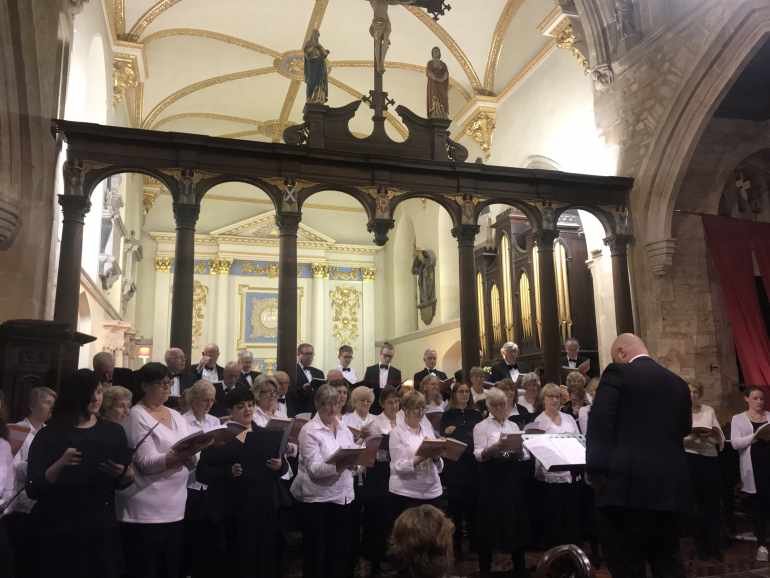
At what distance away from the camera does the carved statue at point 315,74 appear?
29.6 feet

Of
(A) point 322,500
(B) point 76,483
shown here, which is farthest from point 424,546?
(A) point 322,500

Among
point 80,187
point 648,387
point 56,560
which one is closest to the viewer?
point 56,560

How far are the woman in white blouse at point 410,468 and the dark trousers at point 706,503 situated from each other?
2.24 metres

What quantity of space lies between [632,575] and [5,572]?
294cm

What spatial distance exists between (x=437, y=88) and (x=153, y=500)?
24.7 feet

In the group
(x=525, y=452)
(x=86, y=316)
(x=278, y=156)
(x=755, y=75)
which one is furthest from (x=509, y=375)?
(x=86, y=316)

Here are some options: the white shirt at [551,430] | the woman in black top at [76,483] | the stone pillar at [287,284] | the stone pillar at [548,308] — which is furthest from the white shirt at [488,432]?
the stone pillar at [548,308]

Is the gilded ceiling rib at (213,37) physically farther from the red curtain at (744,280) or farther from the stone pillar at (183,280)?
the red curtain at (744,280)

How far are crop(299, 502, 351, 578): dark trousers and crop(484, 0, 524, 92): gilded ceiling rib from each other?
11.1 meters

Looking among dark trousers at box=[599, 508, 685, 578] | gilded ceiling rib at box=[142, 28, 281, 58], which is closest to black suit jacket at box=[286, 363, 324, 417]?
dark trousers at box=[599, 508, 685, 578]

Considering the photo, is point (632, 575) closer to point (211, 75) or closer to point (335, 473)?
point (335, 473)

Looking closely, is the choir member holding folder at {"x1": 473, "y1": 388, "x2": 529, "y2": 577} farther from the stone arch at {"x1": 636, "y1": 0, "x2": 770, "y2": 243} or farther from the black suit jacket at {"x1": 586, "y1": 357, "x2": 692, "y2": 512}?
the stone arch at {"x1": 636, "y1": 0, "x2": 770, "y2": 243}

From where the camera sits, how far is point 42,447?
2.92 metres

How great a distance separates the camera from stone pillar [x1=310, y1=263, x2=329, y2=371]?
1938cm
